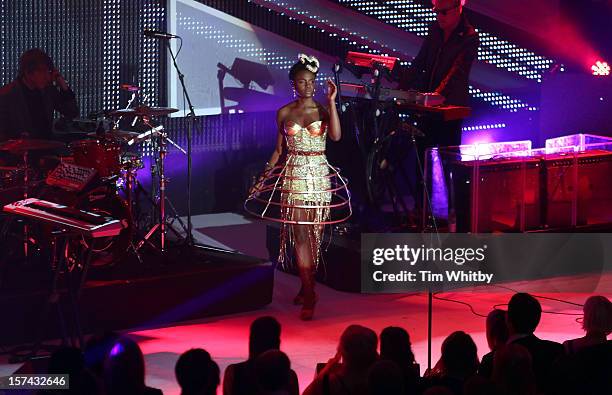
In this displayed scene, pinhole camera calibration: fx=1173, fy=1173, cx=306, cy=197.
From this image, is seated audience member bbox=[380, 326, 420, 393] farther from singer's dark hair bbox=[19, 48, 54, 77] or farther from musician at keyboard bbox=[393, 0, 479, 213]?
singer's dark hair bbox=[19, 48, 54, 77]

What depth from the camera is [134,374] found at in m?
5.56

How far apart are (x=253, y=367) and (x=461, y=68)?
6701mm

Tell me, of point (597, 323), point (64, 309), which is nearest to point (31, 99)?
point (64, 309)

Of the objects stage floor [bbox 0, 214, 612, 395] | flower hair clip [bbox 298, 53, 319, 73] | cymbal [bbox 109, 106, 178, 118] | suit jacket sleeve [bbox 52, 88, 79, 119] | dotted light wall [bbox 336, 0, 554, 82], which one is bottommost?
stage floor [bbox 0, 214, 612, 395]

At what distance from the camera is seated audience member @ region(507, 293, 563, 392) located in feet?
21.4

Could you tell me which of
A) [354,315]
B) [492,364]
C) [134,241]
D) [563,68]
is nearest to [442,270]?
[354,315]

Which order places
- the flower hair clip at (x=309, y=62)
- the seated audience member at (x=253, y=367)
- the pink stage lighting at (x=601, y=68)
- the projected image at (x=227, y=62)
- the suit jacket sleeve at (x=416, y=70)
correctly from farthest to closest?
the pink stage lighting at (x=601, y=68)
the projected image at (x=227, y=62)
the suit jacket sleeve at (x=416, y=70)
the flower hair clip at (x=309, y=62)
the seated audience member at (x=253, y=367)

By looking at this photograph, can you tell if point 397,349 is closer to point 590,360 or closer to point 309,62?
point 590,360

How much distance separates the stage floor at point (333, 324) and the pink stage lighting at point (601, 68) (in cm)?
379

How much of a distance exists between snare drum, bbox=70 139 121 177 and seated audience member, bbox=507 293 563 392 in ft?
14.9

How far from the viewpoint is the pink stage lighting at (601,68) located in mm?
14328

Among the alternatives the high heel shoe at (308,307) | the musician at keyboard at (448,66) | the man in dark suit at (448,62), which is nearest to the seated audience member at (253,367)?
the high heel shoe at (308,307)

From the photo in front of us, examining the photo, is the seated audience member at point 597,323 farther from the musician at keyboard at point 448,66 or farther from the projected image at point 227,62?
the projected image at point 227,62

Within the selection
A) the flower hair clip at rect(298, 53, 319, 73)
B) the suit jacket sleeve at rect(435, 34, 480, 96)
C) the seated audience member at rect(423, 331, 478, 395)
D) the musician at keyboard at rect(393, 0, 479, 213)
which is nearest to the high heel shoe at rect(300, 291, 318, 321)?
the flower hair clip at rect(298, 53, 319, 73)
